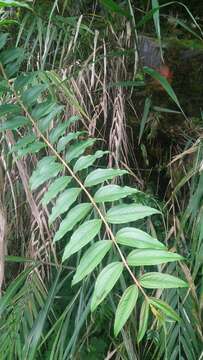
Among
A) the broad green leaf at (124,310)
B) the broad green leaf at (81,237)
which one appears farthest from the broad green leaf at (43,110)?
the broad green leaf at (124,310)

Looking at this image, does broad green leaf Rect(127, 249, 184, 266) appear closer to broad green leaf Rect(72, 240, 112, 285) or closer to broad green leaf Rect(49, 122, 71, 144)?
broad green leaf Rect(72, 240, 112, 285)

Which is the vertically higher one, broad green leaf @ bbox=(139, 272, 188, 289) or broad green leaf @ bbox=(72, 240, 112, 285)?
broad green leaf @ bbox=(72, 240, 112, 285)

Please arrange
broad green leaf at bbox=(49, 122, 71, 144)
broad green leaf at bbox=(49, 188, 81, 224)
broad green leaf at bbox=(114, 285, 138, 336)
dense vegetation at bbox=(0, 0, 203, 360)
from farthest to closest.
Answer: dense vegetation at bbox=(0, 0, 203, 360)
broad green leaf at bbox=(49, 122, 71, 144)
broad green leaf at bbox=(49, 188, 81, 224)
broad green leaf at bbox=(114, 285, 138, 336)

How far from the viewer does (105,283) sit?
1.71 ft

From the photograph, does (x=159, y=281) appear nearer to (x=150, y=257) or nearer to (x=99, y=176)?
(x=150, y=257)

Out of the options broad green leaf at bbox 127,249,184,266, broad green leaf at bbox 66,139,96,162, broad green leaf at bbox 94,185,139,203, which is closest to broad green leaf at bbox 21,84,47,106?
broad green leaf at bbox 66,139,96,162

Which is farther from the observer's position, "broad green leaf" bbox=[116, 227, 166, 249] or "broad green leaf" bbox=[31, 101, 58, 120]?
"broad green leaf" bbox=[31, 101, 58, 120]

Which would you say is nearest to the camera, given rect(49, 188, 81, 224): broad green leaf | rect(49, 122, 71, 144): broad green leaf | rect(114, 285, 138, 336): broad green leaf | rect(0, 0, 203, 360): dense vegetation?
rect(114, 285, 138, 336): broad green leaf

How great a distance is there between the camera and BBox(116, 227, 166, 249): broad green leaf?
1.74ft

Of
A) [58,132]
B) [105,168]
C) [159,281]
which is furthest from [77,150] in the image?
[105,168]

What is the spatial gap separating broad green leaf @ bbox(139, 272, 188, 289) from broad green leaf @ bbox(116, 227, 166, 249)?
35mm

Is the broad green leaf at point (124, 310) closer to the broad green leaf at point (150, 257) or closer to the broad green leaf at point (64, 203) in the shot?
the broad green leaf at point (150, 257)

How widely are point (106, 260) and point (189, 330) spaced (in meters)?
0.25

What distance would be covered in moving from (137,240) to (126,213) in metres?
0.05
